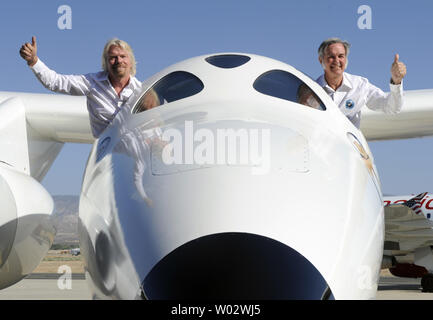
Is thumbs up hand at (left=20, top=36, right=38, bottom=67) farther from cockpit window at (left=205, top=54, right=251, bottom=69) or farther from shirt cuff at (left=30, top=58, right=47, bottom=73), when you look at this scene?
cockpit window at (left=205, top=54, right=251, bottom=69)

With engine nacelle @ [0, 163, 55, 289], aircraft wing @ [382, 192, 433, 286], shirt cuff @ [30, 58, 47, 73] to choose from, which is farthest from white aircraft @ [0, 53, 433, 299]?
aircraft wing @ [382, 192, 433, 286]

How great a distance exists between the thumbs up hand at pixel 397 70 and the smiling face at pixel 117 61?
2239 millimetres

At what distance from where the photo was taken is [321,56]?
5.62m

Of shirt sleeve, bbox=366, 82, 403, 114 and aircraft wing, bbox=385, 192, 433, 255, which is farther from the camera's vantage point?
aircraft wing, bbox=385, 192, 433, 255

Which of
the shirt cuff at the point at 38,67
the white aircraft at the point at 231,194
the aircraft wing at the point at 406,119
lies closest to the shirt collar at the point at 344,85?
the white aircraft at the point at 231,194

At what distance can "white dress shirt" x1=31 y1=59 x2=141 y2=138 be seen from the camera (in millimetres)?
5266

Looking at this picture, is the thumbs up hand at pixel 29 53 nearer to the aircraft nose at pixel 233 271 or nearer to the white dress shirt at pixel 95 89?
the white dress shirt at pixel 95 89

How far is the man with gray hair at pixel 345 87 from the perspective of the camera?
17.9 feet

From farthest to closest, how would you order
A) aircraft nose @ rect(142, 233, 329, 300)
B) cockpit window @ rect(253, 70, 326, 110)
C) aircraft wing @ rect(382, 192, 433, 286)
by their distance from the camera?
aircraft wing @ rect(382, 192, 433, 286) < cockpit window @ rect(253, 70, 326, 110) < aircraft nose @ rect(142, 233, 329, 300)

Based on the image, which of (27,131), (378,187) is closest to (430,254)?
(27,131)

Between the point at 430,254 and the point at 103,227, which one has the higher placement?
the point at 103,227

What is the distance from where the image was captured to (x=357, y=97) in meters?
5.50

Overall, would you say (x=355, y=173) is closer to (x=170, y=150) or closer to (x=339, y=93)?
(x=170, y=150)
